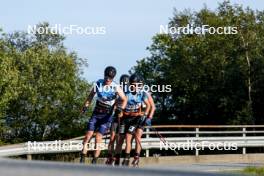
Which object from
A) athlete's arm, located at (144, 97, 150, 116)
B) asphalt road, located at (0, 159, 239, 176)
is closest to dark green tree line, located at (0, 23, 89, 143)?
athlete's arm, located at (144, 97, 150, 116)

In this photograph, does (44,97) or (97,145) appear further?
(44,97)

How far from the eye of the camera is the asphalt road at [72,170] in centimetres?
373

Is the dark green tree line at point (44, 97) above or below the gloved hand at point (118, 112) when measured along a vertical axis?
above

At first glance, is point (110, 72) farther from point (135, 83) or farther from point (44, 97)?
point (44, 97)

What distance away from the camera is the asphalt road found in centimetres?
373

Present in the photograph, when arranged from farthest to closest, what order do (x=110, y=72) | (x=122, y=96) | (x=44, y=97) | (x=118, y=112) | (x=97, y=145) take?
(x=44, y=97)
(x=118, y=112)
(x=122, y=96)
(x=97, y=145)
(x=110, y=72)

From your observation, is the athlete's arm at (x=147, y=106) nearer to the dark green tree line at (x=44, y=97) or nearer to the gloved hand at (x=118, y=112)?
the gloved hand at (x=118, y=112)

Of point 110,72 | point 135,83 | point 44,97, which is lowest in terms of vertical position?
point 135,83

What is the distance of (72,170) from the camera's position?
409 cm

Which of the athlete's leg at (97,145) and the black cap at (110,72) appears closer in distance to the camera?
the black cap at (110,72)

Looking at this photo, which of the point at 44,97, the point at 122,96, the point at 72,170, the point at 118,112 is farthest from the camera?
the point at 44,97

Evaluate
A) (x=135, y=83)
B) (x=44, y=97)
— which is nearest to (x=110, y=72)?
(x=135, y=83)

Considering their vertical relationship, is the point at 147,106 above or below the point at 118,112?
above

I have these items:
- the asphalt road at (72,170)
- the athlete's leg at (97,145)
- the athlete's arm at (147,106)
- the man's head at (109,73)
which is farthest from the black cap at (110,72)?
the asphalt road at (72,170)
